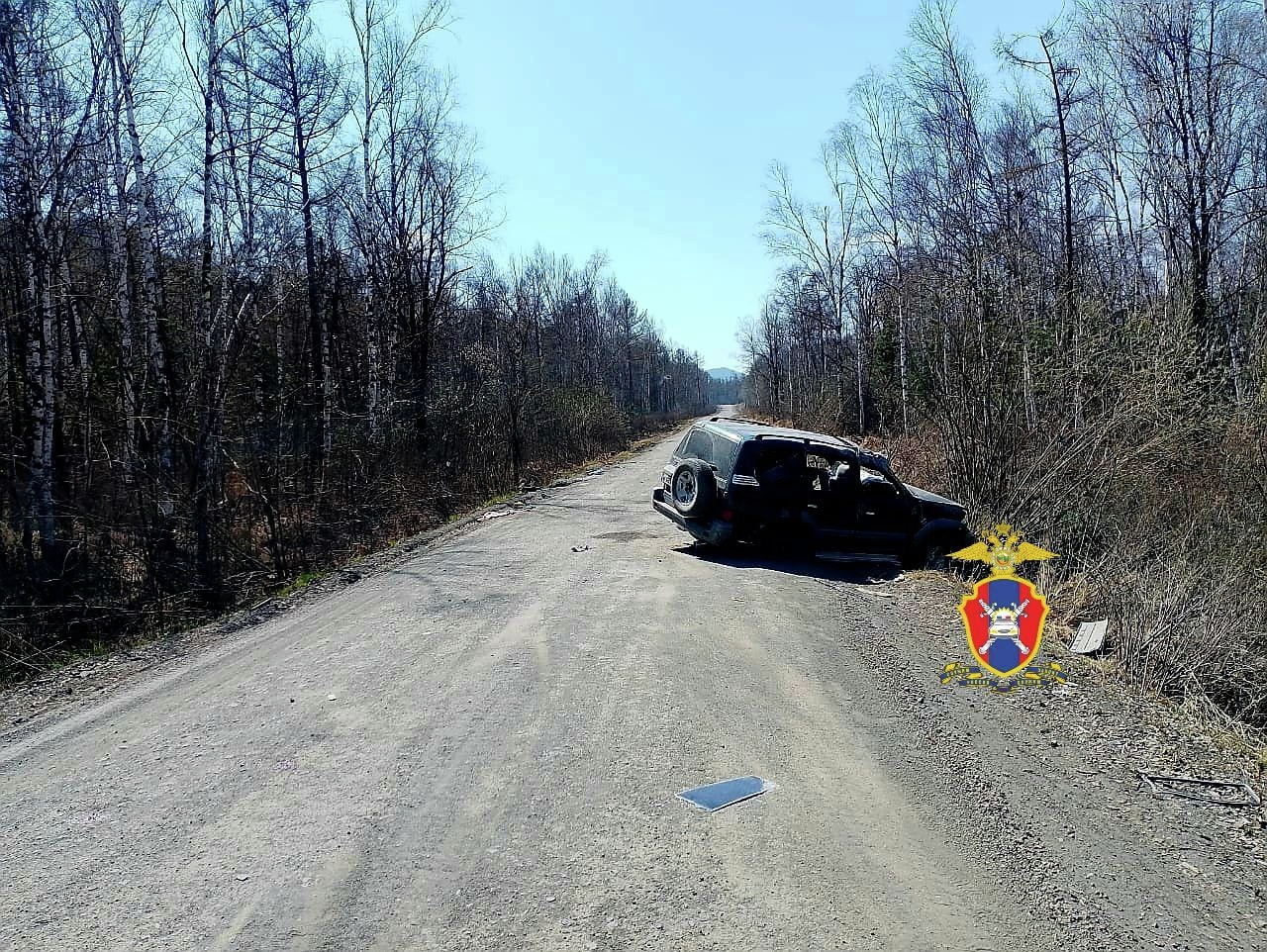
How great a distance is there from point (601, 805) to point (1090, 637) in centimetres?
491

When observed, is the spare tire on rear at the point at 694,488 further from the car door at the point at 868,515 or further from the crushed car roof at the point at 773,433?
the car door at the point at 868,515

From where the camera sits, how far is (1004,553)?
960 cm

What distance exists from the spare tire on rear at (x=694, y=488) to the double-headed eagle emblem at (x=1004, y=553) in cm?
301

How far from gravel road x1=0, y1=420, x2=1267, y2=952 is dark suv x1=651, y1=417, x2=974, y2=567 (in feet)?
10.2

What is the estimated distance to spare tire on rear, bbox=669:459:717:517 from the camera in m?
10.7

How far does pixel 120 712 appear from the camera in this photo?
19.2 ft

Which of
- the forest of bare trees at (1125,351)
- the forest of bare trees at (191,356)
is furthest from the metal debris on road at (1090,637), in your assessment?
the forest of bare trees at (191,356)

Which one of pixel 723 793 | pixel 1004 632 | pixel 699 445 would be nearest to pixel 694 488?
pixel 699 445

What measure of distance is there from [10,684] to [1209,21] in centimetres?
2641

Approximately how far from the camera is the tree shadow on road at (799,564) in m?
10.1

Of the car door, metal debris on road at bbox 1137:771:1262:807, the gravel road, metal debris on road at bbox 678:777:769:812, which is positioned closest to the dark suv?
the car door

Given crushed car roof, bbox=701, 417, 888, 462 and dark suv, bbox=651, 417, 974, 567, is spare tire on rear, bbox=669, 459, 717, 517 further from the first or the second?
crushed car roof, bbox=701, 417, 888, 462

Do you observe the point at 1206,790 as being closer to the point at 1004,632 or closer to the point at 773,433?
the point at 1004,632

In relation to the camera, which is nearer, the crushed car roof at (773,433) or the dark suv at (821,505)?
the dark suv at (821,505)
